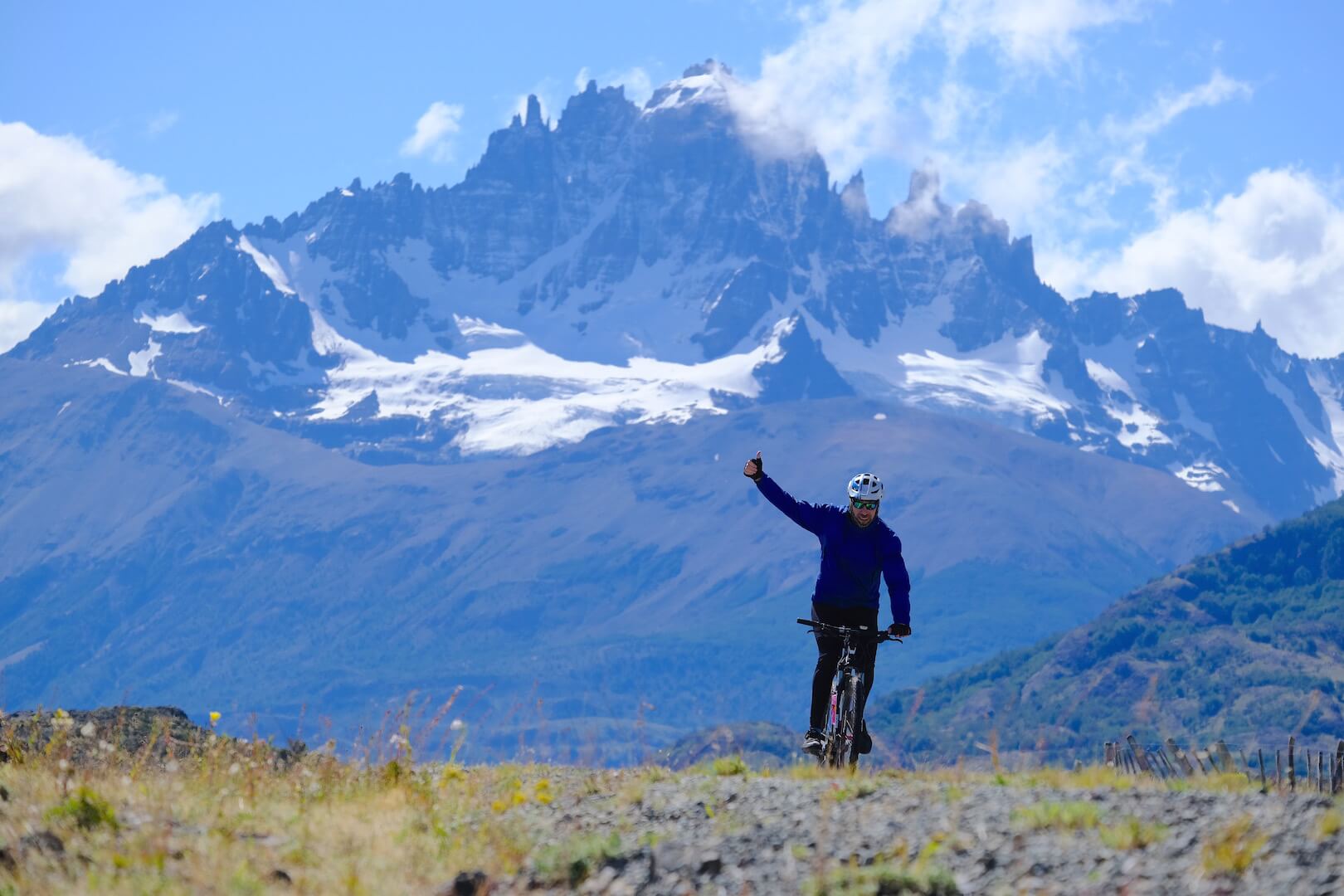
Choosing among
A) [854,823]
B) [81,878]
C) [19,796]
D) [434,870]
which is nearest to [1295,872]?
[854,823]

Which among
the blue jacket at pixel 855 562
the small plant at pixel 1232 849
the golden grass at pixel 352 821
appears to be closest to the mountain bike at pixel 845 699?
the blue jacket at pixel 855 562

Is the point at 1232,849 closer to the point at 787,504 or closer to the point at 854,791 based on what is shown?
the point at 854,791

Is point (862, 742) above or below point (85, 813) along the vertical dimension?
above

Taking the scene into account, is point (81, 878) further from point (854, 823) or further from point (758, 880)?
point (854, 823)

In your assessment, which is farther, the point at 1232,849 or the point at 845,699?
the point at 845,699

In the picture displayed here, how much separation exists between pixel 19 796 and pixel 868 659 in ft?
26.2

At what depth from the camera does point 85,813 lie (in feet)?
40.8

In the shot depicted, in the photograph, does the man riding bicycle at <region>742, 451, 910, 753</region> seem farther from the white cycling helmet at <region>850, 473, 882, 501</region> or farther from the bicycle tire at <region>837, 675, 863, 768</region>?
the bicycle tire at <region>837, 675, 863, 768</region>

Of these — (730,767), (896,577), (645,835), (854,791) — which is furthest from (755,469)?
(645,835)

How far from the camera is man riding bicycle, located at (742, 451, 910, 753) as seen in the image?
685 inches

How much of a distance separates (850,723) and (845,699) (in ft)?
0.74

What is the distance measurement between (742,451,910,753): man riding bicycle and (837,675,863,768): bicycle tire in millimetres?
333

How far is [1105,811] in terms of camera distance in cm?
1219

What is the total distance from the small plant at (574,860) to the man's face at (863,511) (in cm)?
630
